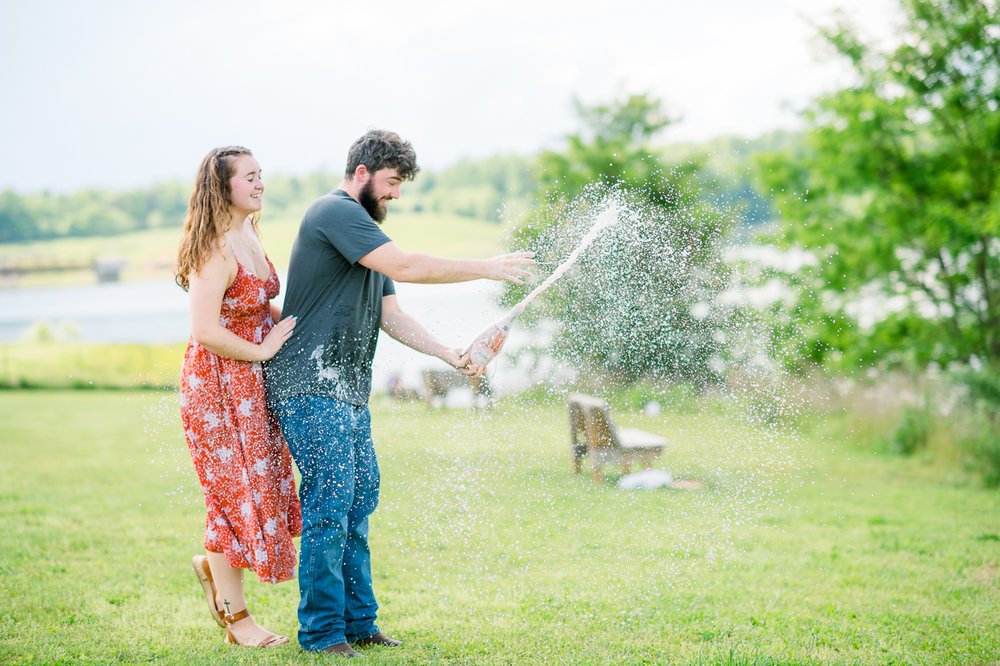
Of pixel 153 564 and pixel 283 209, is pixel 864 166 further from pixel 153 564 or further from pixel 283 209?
pixel 283 209

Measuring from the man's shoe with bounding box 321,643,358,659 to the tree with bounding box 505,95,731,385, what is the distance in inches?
92.9

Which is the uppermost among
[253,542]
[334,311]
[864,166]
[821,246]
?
[864,166]

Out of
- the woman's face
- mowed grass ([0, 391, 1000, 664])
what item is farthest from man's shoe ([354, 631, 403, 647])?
the woman's face

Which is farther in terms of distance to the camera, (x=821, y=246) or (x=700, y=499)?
(x=821, y=246)

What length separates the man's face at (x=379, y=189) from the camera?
453cm

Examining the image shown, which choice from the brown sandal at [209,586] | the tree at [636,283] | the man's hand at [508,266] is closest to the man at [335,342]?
the man's hand at [508,266]

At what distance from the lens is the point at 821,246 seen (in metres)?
15.6

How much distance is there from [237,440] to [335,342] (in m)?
0.67

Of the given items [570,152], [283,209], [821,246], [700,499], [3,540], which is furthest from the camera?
[283,209]

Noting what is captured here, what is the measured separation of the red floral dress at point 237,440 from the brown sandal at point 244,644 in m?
0.35

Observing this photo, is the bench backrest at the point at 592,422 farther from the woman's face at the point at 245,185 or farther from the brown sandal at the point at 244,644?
the woman's face at the point at 245,185

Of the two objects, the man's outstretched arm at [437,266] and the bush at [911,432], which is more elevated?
the man's outstretched arm at [437,266]

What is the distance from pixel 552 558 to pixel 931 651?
7.39 ft

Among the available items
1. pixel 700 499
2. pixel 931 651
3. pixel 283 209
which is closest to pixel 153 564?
pixel 700 499
